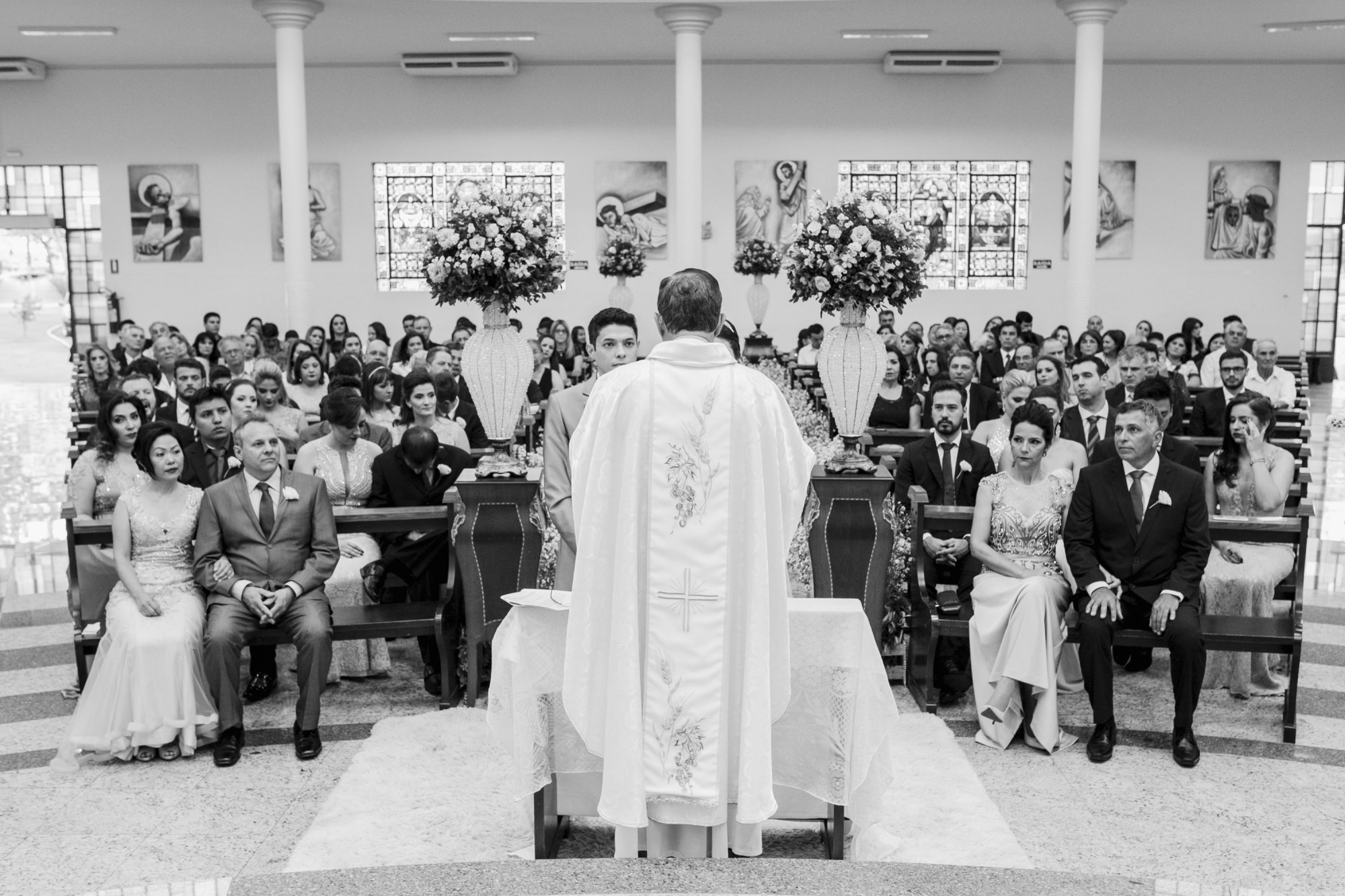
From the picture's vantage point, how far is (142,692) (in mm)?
5332

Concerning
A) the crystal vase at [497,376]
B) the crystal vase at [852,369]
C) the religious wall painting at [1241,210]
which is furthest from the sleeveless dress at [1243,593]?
the religious wall painting at [1241,210]

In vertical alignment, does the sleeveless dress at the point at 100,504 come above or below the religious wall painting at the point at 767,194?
below

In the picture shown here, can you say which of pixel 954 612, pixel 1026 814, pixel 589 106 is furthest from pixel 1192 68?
pixel 1026 814

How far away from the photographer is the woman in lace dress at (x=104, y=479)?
254 inches

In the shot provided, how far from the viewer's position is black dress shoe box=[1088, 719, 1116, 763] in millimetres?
5309

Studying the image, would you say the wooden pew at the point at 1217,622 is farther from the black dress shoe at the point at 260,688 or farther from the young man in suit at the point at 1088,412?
the black dress shoe at the point at 260,688

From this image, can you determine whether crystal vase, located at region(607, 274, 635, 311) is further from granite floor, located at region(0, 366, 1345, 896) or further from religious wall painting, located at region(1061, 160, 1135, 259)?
granite floor, located at region(0, 366, 1345, 896)

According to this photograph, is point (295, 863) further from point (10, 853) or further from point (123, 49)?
point (123, 49)

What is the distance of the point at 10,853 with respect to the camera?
4441 millimetres

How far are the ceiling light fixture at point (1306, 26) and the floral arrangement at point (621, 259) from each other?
8.49m

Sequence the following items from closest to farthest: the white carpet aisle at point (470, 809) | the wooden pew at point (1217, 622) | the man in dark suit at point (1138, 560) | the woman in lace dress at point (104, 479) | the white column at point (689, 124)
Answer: the white carpet aisle at point (470, 809), the man in dark suit at point (1138, 560), the wooden pew at point (1217, 622), the woman in lace dress at point (104, 479), the white column at point (689, 124)

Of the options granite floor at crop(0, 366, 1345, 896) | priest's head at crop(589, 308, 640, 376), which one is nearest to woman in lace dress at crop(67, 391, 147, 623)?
granite floor at crop(0, 366, 1345, 896)

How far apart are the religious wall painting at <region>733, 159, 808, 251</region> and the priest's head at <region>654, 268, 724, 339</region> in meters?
16.4

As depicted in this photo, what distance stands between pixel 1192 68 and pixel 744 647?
741 inches
